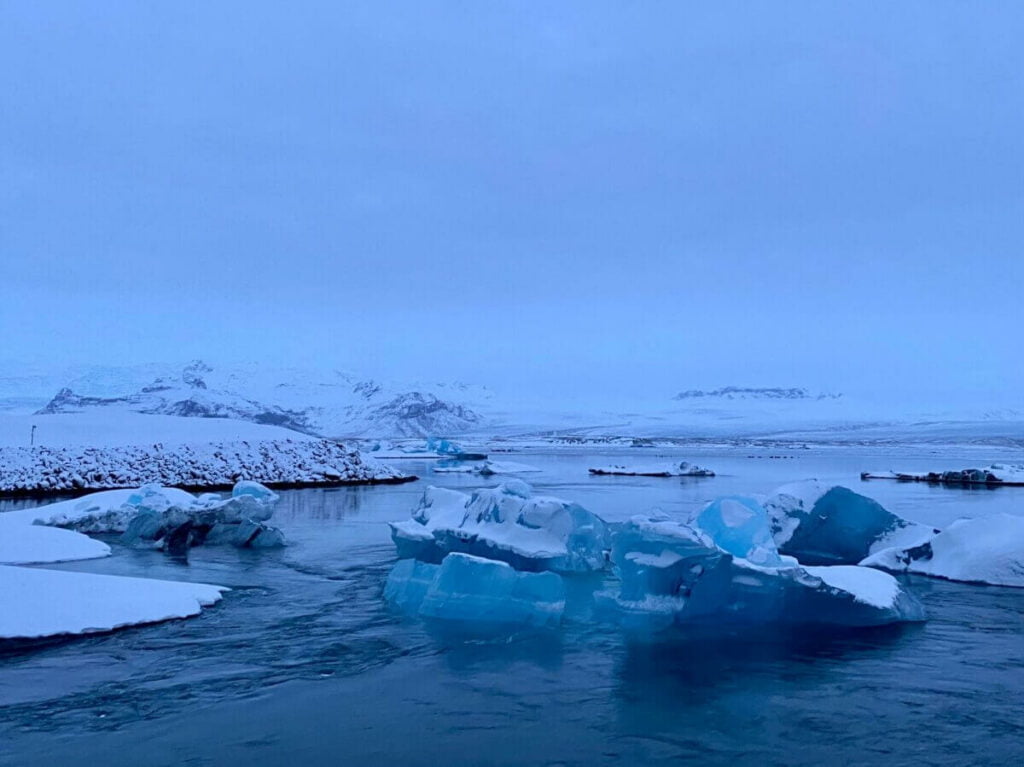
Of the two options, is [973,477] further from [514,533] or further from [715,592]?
[715,592]

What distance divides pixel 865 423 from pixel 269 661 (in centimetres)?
16540

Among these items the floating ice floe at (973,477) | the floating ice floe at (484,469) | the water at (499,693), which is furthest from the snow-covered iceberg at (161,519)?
the floating ice floe at (973,477)

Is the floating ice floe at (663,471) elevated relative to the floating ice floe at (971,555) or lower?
lower

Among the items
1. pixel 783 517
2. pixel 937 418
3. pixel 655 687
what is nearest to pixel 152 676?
pixel 655 687

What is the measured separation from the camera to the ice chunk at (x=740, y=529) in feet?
33.2

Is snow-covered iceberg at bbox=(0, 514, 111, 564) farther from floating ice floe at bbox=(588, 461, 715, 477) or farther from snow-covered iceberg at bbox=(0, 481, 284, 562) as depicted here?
floating ice floe at bbox=(588, 461, 715, 477)

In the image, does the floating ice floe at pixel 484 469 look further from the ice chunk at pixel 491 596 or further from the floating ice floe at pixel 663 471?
the ice chunk at pixel 491 596

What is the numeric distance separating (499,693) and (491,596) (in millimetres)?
2540

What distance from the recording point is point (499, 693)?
23.5ft

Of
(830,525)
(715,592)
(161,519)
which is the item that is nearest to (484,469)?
(161,519)

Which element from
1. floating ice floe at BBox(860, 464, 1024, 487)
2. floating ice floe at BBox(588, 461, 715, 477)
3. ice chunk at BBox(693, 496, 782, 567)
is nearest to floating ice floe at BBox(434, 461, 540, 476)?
floating ice floe at BBox(588, 461, 715, 477)

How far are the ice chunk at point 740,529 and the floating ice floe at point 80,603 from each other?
5831 millimetres

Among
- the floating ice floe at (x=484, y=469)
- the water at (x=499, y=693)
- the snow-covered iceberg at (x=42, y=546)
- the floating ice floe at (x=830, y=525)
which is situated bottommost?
the floating ice floe at (x=484, y=469)

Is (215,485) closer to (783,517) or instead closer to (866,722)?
(783,517)
